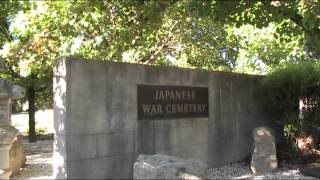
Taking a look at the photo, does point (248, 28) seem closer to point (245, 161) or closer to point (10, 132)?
point (245, 161)

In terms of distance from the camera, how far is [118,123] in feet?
29.7

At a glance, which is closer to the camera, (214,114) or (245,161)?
(214,114)

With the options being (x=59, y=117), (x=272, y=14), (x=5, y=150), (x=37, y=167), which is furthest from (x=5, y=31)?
(x=272, y=14)

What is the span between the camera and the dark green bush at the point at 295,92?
1233 cm

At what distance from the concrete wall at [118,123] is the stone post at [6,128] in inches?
91.6

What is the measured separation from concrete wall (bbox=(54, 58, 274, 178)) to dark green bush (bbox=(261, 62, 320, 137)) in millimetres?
1517

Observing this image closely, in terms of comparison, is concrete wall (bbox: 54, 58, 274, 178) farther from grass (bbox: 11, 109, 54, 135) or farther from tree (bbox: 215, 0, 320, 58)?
grass (bbox: 11, 109, 54, 135)

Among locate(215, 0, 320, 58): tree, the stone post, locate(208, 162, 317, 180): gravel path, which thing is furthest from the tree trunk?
locate(215, 0, 320, 58): tree

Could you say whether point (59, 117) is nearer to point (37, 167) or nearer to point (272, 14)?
point (272, 14)

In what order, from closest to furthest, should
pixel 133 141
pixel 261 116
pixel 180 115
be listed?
pixel 133 141, pixel 180 115, pixel 261 116

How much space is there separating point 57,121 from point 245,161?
578cm

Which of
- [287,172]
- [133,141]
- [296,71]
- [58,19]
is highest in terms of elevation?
[58,19]

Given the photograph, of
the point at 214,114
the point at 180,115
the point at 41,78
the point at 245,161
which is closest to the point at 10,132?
the point at 180,115

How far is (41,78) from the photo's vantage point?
20516 millimetres
